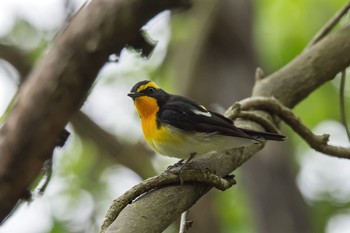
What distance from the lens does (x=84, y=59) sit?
1.12 m

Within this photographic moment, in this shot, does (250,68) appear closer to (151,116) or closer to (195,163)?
(151,116)

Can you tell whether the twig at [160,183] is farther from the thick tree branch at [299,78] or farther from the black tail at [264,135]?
the black tail at [264,135]

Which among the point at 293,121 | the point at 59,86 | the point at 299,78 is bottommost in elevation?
the point at 59,86

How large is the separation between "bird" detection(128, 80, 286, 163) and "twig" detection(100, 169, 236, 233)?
0.27m

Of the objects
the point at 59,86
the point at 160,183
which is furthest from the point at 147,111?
the point at 59,86

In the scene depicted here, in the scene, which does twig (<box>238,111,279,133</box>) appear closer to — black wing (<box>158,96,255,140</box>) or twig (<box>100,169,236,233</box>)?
black wing (<box>158,96,255,140</box>)

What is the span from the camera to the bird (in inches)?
110

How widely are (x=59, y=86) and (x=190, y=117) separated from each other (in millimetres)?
1938

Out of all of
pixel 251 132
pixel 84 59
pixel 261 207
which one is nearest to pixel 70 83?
pixel 84 59

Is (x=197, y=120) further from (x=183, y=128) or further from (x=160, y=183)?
(x=160, y=183)

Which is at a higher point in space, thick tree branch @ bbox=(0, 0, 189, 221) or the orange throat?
the orange throat

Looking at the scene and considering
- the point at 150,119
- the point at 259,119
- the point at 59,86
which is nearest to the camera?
the point at 59,86

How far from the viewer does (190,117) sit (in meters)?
3.04

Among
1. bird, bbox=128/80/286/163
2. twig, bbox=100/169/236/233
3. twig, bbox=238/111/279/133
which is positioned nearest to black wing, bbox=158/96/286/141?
bird, bbox=128/80/286/163
